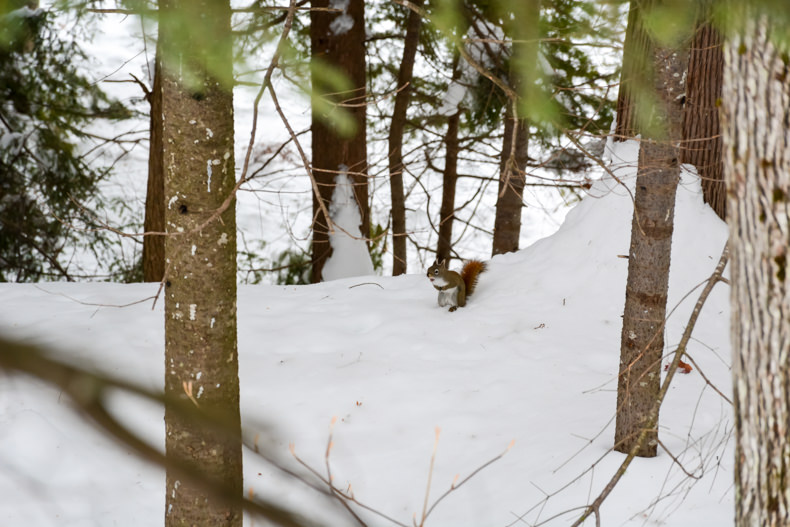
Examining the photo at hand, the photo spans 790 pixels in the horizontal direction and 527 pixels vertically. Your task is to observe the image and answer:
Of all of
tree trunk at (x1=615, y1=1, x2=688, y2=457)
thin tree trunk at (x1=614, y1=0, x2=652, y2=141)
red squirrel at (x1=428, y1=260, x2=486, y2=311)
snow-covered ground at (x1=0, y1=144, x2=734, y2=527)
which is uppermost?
thin tree trunk at (x1=614, y1=0, x2=652, y2=141)

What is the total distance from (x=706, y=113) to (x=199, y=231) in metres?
3.46

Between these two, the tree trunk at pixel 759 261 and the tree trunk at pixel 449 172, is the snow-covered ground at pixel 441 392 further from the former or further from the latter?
the tree trunk at pixel 449 172

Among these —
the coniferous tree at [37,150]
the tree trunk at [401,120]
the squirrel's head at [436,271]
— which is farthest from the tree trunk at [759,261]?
the coniferous tree at [37,150]

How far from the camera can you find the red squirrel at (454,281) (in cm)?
433

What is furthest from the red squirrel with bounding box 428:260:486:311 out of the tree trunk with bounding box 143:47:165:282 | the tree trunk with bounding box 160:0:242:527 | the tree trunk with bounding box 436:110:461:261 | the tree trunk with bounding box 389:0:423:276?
the tree trunk with bounding box 436:110:461:261

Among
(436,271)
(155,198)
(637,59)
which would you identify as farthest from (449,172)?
(637,59)

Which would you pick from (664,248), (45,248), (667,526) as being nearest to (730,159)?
(664,248)

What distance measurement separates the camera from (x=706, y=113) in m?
4.40

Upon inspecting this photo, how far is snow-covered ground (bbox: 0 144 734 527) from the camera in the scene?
9.30 ft

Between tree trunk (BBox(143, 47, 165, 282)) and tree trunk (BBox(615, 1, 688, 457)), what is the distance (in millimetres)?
4198

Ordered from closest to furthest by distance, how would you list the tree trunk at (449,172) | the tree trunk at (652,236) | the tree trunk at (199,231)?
the tree trunk at (199,231)
the tree trunk at (652,236)
the tree trunk at (449,172)

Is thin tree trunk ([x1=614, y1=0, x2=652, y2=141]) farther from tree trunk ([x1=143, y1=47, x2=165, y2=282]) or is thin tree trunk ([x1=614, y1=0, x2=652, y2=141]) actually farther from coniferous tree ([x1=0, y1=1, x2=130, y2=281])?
coniferous tree ([x1=0, y1=1, x2=130, y2=281])

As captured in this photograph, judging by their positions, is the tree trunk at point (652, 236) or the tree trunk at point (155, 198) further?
the tree trunk at point (155, 198)

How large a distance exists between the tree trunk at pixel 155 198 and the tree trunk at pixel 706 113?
159 inches
